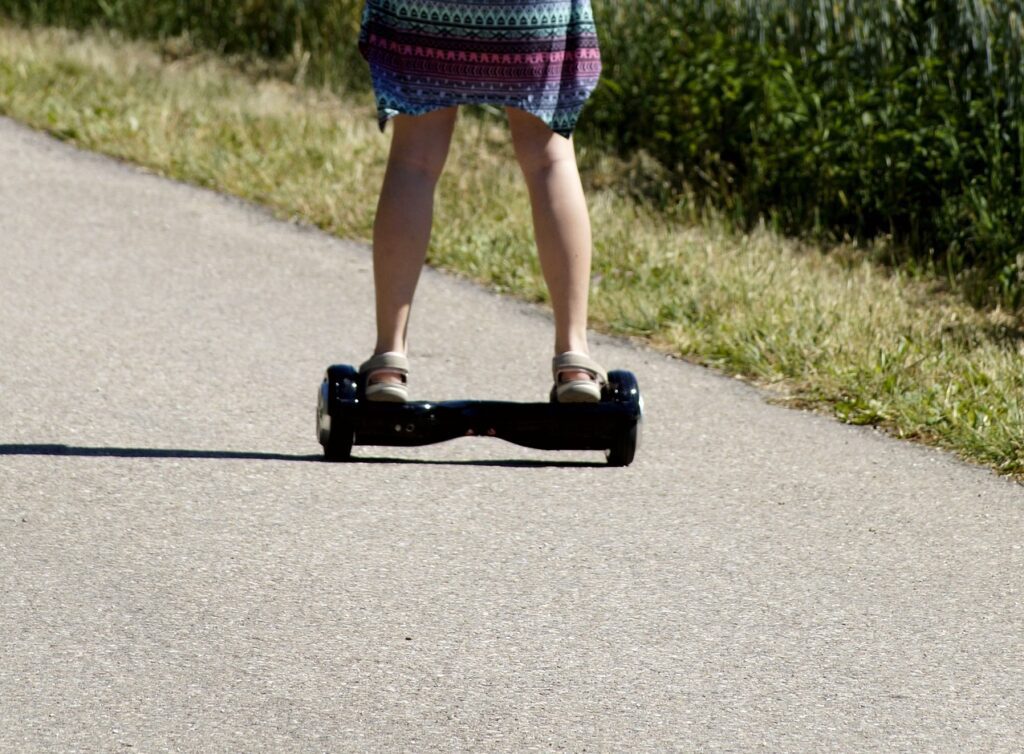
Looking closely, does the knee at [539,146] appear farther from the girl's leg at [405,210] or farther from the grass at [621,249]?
the grass at [621,249]

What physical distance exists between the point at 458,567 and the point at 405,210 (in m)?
0.89

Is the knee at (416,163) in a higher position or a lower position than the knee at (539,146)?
lower

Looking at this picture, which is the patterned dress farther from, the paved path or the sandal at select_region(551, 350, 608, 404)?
the paved path

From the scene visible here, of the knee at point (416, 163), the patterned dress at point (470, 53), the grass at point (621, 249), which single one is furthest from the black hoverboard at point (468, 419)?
the grass at point (621, 249)

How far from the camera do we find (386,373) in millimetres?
4105

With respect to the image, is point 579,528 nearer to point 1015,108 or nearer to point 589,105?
point 1015,108

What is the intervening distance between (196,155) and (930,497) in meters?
4.43

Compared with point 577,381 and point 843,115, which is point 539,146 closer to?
point 577,381

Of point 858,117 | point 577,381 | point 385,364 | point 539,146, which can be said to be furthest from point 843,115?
point 385,364

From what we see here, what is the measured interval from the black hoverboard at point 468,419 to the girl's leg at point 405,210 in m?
0.09

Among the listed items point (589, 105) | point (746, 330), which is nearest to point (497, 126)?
point (589, 105)

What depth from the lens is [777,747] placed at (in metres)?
2.91

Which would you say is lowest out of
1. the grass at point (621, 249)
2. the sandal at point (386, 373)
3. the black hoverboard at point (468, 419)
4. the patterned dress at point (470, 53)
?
the grass at point (621, 249)

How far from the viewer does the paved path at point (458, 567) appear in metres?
3.00
